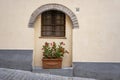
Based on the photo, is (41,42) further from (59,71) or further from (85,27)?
(85,27)

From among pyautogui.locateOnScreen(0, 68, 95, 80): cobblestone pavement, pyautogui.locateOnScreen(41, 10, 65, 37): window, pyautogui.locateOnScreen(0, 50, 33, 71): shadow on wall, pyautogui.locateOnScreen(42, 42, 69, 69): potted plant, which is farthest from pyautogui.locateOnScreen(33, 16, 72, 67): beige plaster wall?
pyautogui.locateOnScreen(0, 68, 95, 80): cobblestone pavement

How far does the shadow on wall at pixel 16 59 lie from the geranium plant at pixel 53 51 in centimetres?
63

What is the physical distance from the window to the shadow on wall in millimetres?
1160

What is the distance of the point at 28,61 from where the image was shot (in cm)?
1184

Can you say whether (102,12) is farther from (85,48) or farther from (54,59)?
(54,59)

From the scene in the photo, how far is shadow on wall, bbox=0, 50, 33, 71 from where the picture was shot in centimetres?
1187

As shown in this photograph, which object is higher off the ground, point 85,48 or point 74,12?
point 74,12

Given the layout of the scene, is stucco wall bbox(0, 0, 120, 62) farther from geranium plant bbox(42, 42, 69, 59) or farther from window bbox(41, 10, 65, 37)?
window bbox(41, 10, 65, 37)

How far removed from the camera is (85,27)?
11961 mm

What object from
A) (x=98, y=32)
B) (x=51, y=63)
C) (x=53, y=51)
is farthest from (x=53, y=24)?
(x=98, y=32)

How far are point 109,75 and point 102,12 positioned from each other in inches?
101

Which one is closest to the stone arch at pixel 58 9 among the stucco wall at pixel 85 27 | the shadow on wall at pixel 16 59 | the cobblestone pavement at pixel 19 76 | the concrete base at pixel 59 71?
the stucco wall at pixel 85 27

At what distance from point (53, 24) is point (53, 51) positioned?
1.20 meters

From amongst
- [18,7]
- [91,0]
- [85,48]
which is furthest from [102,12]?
[18,7]
